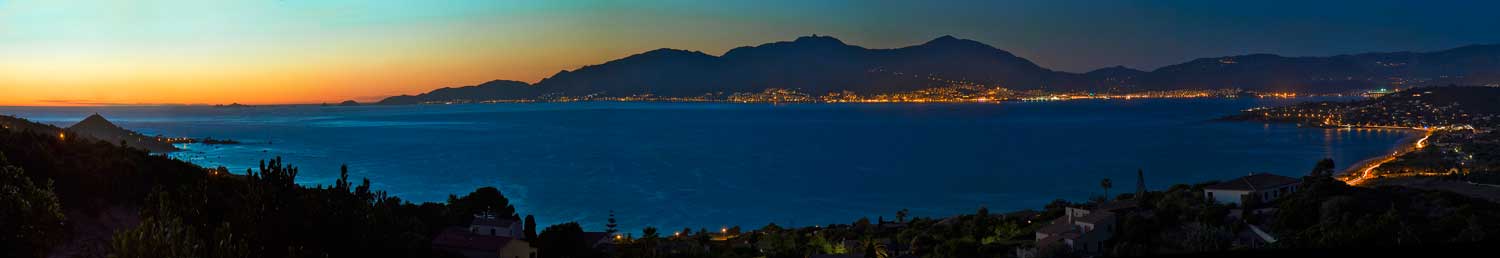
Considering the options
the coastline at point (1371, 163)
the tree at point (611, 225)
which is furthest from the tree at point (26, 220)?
the coastline at point (1371, 163)

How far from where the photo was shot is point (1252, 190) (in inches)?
918

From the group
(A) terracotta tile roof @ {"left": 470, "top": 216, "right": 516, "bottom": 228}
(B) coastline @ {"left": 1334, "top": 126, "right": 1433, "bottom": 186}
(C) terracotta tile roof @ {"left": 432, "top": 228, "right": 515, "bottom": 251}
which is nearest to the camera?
(C) terracotta tile roof @ {"left": 432, "top": 228, "right": 515, "bottom": 251}

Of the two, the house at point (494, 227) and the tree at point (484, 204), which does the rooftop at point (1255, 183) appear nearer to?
the house at point (494, 227)

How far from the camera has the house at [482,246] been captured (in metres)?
16.2

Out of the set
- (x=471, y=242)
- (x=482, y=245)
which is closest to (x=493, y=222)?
(x=471, y=242)

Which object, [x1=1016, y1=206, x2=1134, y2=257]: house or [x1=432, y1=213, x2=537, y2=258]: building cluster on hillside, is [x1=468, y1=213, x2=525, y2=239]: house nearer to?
[x1=432, y1=213, x2=537, y2=258]: building cluster on hillside

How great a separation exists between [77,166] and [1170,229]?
1980 cm

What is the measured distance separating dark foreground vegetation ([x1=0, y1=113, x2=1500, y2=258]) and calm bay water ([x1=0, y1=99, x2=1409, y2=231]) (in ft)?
20.4

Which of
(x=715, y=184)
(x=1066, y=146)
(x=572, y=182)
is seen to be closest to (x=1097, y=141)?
(x=1066, y=146)

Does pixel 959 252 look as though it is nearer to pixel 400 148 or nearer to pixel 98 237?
pixel 98 237

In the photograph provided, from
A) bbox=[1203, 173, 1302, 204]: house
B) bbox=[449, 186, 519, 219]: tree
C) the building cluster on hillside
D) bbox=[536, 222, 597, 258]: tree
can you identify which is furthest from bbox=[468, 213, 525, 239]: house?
bbox=[1203, 173, 1302, 204]: house

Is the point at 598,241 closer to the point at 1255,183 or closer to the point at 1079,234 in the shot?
the point at 1079,234

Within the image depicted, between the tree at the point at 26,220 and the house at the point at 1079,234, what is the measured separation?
1462cm

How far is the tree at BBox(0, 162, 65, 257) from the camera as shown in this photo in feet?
23.5
